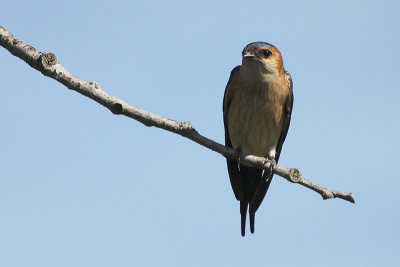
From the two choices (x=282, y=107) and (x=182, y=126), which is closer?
(x=182, y=126)

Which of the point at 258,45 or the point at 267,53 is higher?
the point at 258,45

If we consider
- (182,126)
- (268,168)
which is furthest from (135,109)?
(268,168)

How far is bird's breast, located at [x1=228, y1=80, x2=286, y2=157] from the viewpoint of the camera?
10.9 meters

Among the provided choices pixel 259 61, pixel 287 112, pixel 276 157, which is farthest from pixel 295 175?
pixel 276 157

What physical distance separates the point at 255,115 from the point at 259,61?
96cm

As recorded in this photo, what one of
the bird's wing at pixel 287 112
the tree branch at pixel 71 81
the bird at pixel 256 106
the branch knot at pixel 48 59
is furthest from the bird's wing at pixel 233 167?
the branch knot at pixel 48 59

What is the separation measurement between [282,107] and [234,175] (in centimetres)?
155

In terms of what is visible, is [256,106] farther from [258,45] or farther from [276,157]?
[276,157]

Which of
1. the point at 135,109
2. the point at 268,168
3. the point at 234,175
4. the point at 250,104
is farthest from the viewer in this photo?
the point at 234,175

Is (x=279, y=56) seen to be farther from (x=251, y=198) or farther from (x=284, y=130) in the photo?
(x=251, y=198)

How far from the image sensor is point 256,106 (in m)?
10.9

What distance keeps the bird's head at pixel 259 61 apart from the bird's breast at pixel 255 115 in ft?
0.78

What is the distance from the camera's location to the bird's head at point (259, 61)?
1102 centimetres

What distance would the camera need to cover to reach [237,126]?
11.1m
